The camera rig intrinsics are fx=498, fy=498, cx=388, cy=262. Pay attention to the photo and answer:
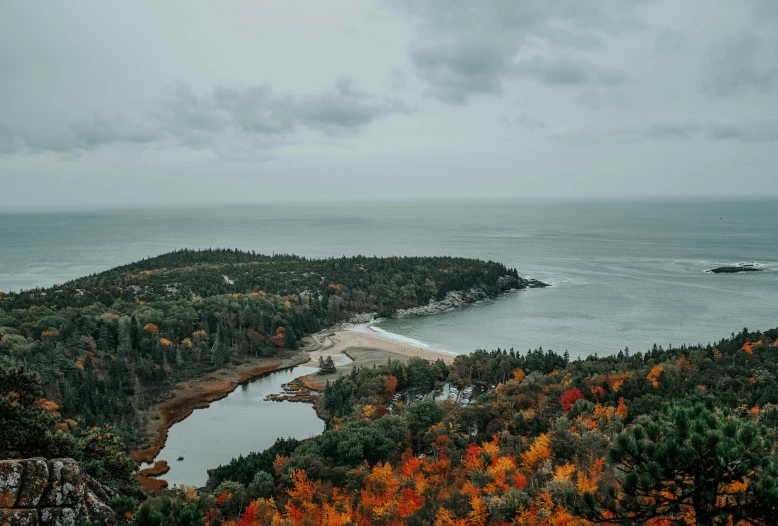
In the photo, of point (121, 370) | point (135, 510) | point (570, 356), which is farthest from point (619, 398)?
point (121, 370)

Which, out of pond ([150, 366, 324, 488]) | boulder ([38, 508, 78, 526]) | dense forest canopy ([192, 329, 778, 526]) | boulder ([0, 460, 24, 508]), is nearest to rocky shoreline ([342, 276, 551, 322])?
pond ([150, 366, 324, 488])

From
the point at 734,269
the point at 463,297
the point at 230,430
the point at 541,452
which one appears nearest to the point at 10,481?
the point at 541,452

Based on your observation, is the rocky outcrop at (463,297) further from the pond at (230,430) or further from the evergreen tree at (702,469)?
the evergreen tree at (702,469)

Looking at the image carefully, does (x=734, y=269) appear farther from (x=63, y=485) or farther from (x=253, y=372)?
(x=63, y=485)

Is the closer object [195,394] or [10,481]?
[10,481]

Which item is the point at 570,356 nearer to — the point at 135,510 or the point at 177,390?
the point at 177,390

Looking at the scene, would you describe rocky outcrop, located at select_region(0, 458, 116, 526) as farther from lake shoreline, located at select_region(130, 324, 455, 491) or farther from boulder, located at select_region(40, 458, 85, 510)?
lake shoreline, located at select_region(130, 324, 455, 491)

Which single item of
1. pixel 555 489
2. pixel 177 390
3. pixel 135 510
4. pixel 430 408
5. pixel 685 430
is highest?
pixel 685 430
